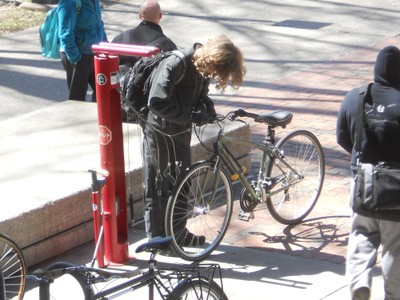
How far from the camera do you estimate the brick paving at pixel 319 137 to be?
6.95 meters

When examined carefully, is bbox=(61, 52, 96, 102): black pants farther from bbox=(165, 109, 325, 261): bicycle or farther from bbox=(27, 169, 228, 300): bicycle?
bbox=(27, 169, 228, 300): bicycle

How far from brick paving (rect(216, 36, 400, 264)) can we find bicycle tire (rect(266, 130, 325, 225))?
0.35ft

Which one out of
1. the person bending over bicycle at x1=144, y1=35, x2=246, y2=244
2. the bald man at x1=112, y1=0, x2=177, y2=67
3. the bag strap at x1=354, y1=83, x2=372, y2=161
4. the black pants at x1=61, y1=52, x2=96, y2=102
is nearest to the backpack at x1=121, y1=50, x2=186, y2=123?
the person bending over bicycle at x1=144, y1=35, x2=246, y2=244

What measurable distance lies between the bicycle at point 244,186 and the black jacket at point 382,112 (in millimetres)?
1528

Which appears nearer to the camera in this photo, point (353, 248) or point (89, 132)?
point (353, 248)

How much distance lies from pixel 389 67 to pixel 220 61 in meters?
1.33

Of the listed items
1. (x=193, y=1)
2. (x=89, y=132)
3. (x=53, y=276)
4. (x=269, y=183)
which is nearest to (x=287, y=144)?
(x=269, y=183)

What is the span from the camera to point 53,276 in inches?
164

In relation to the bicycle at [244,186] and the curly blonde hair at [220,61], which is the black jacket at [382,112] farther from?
the bicycle at [244,186]

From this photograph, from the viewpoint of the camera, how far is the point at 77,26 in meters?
9.33

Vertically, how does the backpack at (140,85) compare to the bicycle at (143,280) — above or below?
above

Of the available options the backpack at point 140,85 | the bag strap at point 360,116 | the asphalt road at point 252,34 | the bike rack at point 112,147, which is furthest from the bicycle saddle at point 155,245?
the asphalt road at point 252,34

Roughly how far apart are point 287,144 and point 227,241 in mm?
935

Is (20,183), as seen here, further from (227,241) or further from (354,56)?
(354,56)
